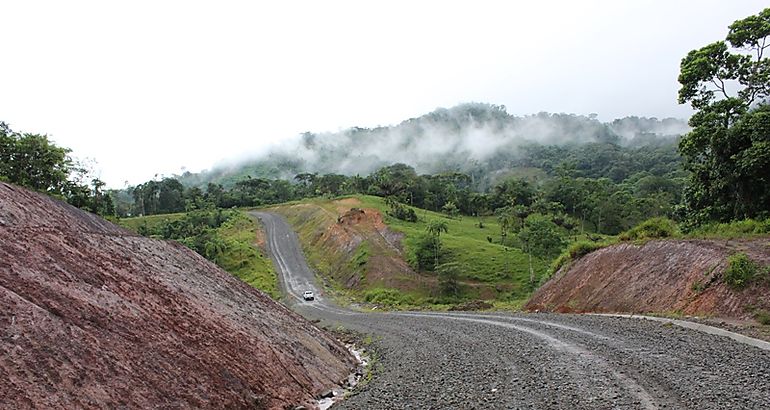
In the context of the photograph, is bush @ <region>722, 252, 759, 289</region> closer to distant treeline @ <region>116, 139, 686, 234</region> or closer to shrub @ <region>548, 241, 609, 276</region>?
shrub @ <region>548, 241, 609, 276</region>

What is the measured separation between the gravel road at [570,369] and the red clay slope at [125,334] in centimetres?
272

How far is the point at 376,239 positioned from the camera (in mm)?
71000

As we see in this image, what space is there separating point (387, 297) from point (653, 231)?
28.1 m

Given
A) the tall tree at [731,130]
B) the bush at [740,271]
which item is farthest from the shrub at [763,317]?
the tall tree at [731,130]

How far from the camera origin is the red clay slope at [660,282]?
20.4m

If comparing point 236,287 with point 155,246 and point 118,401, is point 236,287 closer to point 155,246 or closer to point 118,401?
point 155,246

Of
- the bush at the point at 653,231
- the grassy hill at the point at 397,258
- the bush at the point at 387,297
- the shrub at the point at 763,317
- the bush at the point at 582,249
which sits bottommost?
the bush at the point at 387,297

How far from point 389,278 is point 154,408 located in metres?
48.2

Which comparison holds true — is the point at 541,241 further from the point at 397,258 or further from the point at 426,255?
the point at 397,258

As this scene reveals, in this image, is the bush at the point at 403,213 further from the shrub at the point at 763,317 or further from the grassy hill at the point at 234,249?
the shrub at the point at 763,317

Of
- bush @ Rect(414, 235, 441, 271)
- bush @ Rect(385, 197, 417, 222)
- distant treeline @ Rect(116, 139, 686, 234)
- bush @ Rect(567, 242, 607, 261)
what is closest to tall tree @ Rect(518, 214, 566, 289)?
bush @ Rect(414, 235, 441, 271)

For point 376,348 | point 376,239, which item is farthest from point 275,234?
point 376,348

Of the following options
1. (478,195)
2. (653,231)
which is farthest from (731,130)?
(478,195)

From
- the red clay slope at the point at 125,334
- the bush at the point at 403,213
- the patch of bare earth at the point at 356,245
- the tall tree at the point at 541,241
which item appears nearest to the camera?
the red clay slope at the point at 125,334
